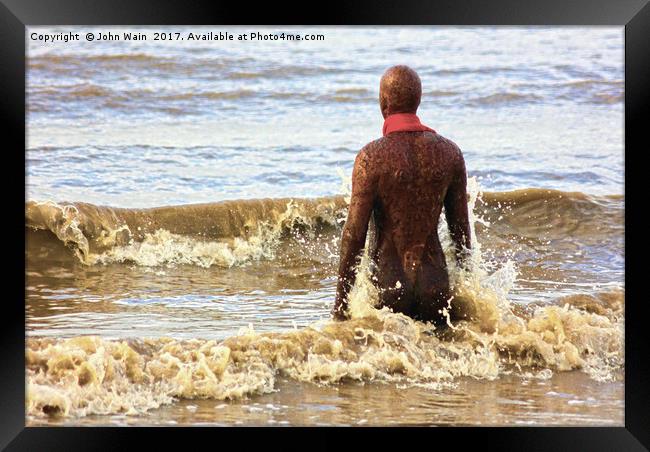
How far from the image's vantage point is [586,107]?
13.6 meters

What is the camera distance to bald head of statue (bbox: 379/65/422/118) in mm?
5574

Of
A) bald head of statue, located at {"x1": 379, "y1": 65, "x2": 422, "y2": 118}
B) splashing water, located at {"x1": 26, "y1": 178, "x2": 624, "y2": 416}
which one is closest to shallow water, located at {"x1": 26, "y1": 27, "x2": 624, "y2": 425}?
splashing water, located at {"x1": 26, "y1": 178, "x2": 624, "y2": 416}

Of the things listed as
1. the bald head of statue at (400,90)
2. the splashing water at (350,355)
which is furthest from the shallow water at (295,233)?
the bald head of statue at (400,90)

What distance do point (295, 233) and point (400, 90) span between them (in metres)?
4.13

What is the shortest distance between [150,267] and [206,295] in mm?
1067

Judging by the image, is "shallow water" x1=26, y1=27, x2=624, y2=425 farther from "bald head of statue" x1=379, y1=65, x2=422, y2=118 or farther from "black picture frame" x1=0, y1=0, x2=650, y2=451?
"bald head of statue" x1=379, y1=65, x2=422, y2=118

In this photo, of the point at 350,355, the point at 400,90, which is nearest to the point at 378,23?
the point at 400,90

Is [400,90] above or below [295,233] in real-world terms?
above

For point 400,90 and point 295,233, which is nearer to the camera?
point 400,90

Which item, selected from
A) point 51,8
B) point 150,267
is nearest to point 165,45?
point 150,267

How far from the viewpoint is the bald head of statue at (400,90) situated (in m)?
5.57

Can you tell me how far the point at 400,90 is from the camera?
5578mm

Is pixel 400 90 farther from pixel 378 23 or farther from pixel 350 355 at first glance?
pixel 350 355

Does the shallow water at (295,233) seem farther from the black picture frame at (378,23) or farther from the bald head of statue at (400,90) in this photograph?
the bald head of statue at (400,90)
